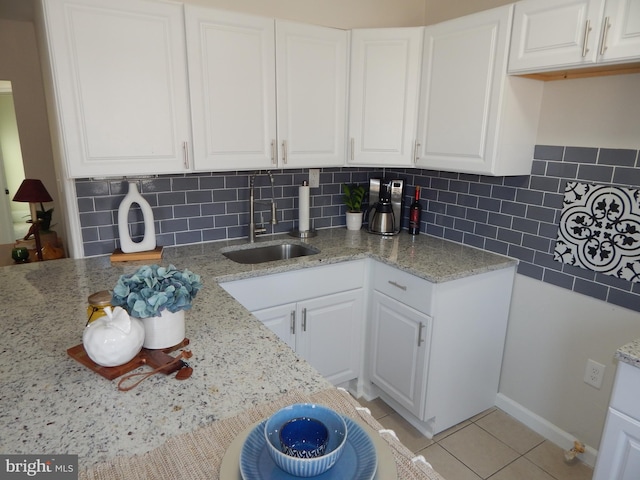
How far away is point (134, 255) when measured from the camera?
2.11 meters

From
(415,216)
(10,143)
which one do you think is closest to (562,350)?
(415,216)

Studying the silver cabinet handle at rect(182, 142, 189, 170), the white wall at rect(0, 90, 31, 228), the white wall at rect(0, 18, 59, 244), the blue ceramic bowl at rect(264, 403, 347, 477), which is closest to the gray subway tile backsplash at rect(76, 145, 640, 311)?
the silver cabinet handle at rect(182, 142, 189, 170)

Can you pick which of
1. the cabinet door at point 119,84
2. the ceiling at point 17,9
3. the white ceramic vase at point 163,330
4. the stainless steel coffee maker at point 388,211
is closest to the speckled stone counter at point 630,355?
the white ceramic vase at point 163,330

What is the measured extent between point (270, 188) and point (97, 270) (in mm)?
1077

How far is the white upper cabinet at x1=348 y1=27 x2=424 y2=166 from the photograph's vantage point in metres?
2.29

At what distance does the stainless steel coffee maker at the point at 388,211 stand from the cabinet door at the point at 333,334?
507 mm

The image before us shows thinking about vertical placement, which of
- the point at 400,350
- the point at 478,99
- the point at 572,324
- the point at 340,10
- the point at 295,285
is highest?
the point at 340,10

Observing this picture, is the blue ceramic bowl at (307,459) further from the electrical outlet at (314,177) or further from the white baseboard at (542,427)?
the electrical outlet at (314,177)

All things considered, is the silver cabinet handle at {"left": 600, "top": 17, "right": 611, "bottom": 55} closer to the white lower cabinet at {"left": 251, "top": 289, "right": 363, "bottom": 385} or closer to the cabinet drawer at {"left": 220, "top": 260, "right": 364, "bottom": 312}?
the cabinet drawer at {"left": 220, "top": 260, "right": 364, "bottom": 312}

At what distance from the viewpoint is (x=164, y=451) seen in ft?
2.78

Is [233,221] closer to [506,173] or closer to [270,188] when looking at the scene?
[270,188]

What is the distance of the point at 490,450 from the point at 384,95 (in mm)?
1983

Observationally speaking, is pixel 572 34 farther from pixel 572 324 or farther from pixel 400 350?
pixel 400 350

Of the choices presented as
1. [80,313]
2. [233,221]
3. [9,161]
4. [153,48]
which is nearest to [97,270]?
[80,313]
